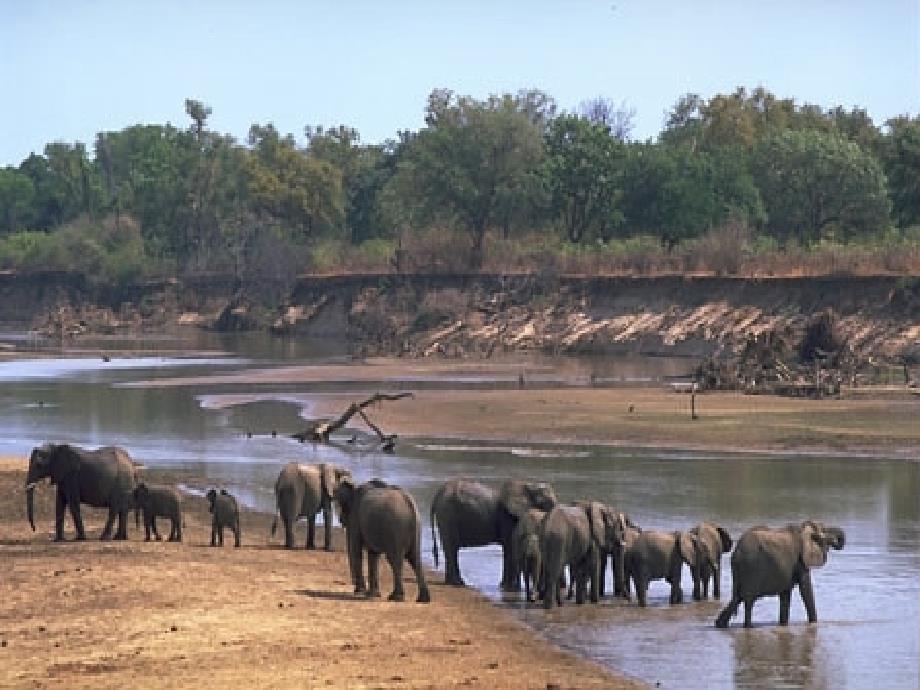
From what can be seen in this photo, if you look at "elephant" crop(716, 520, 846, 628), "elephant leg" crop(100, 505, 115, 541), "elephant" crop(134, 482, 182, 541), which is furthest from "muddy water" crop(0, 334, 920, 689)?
"elephant leg" crop(100, 505, 115, 541)

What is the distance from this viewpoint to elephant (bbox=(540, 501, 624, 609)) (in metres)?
21.5

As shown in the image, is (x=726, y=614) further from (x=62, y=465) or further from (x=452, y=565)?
(x=62, y=465)

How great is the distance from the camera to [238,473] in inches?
1446

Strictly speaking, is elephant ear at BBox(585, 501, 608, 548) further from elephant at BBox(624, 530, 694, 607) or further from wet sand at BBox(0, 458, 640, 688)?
wet sand at BBox(0, 458, 640, 688)

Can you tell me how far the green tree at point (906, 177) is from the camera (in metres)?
93.2

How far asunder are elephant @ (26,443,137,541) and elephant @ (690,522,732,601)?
793cm

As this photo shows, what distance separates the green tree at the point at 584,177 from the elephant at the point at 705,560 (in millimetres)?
77007

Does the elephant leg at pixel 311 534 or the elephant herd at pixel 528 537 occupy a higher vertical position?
the elephant herd at pixel 528 537

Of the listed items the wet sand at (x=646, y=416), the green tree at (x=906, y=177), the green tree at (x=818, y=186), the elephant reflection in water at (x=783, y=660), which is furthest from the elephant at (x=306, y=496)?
the green tree at (x=906, y=177)

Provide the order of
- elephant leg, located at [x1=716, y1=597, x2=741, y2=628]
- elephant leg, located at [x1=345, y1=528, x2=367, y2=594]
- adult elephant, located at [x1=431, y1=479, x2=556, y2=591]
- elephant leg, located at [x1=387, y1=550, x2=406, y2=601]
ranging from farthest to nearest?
adult elephant, located at [x1=431, y1=479, x2=556, y2=591], elephant leg, located at [x1=345, y1=528, x2=367, y2=594], elephant leg, located at [x1=387, y1=550, x2=406, y2=601], elephant leg, located at [x1=716, y1=597, x2=741, y2=628]

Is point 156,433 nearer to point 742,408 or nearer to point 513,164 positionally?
point 742,408

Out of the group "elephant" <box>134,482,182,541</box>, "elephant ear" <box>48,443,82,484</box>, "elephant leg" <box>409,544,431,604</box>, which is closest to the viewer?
"elephant leg" <box>409,544,431,604</box>

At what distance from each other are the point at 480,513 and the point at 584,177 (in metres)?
77.8

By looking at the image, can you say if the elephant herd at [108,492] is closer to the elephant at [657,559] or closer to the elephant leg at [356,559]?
the elephant leg at [356,559]
